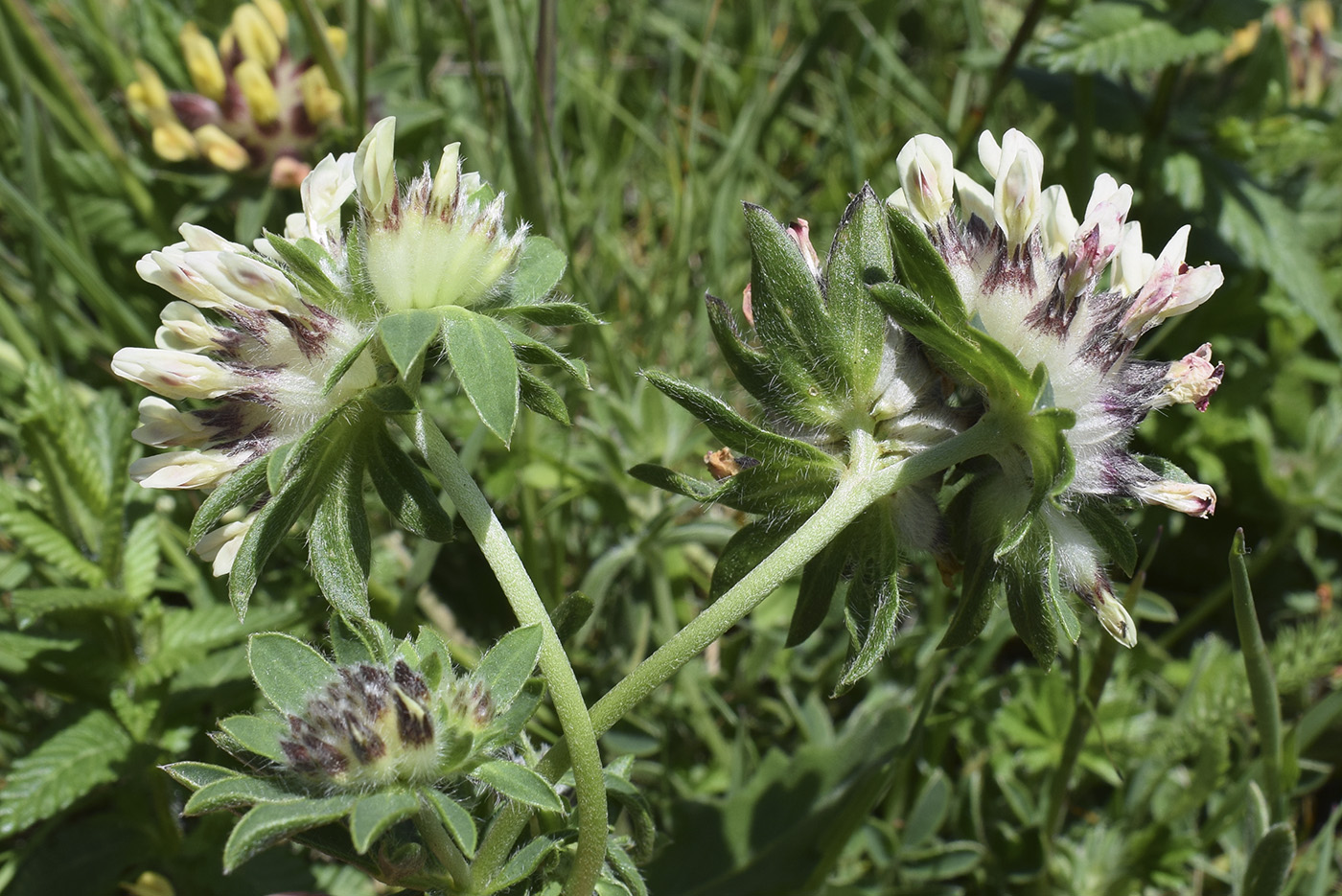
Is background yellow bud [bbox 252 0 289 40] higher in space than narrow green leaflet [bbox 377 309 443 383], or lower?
higher

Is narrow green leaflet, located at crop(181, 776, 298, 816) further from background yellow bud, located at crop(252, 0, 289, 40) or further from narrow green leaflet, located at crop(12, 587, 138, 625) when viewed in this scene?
background yellow bud, located at crop(252, 0, 289, 40)

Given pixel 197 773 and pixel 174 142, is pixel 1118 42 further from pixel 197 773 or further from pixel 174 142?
pixel 197 773

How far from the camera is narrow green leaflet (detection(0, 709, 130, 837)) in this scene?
2129mm

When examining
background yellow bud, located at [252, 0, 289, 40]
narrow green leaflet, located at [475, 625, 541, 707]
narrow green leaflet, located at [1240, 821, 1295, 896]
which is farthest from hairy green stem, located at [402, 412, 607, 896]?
background yellow bud, located at [252, 0, 289, 40]

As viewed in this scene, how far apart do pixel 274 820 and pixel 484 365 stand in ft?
2.14

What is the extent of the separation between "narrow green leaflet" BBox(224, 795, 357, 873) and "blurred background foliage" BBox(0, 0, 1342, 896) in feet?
3.05

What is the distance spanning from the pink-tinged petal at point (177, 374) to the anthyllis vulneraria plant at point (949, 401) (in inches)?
26.5

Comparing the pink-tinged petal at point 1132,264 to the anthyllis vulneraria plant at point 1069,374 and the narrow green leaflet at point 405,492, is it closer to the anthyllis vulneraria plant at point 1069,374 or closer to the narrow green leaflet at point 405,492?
the anthyllis vulneraria plant at point 1069,374

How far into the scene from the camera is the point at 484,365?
5.15ft

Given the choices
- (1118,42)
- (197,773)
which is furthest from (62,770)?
(1118,42)

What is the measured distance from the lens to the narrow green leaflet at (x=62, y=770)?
2.13 meters

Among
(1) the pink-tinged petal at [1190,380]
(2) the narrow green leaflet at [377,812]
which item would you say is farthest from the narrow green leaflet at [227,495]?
(1) the pink-tinged petal at [1190,380]

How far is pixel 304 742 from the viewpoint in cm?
148

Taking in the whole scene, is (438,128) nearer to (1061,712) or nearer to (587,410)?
(587,410)
